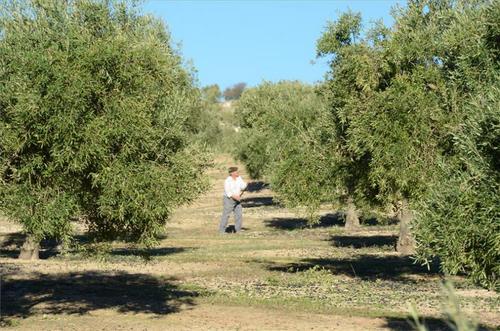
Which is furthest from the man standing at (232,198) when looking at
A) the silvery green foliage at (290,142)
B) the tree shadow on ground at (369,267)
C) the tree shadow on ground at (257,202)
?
the tree shadow on ground at (257,202)

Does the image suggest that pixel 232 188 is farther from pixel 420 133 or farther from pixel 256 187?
pixel 256 187

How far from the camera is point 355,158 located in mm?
27359

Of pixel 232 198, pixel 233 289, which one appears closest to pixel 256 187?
pixel 232 198

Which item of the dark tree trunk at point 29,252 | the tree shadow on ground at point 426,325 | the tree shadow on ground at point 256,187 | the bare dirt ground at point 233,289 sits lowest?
the tree shadow on ground at point 426,325

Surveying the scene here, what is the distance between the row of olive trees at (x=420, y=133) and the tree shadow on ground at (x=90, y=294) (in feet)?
22.1

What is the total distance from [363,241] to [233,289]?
1784 cm

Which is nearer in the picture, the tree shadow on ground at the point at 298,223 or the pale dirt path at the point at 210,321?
the pale dirt path at the point at 210,321

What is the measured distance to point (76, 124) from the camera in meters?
15.4

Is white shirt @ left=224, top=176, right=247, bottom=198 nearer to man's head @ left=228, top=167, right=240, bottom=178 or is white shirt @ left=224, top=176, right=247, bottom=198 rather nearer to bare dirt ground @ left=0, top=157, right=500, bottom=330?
man's head @ left=228, top=167, right=240, bottom=178

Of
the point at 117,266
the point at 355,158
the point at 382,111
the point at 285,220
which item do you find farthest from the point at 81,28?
the point at 285,220

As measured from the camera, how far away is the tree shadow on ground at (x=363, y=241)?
1582 inches

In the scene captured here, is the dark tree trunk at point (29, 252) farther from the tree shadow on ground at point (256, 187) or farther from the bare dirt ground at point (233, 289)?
the tree shadow on ground at point (256, 187)

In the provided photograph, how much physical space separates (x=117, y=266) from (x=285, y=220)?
2716 centimetres

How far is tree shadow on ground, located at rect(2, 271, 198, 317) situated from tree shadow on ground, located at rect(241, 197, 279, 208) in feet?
143
